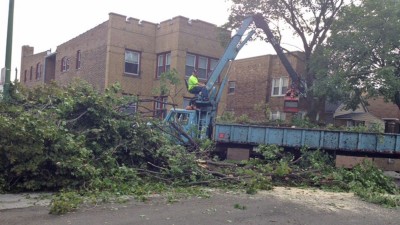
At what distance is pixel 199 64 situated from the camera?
2608cm

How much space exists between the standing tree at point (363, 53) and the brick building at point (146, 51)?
269 inches

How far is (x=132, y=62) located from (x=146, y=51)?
45.8 inches

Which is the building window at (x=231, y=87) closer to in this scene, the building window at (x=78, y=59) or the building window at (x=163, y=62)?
the building window at (x=163, y=62)

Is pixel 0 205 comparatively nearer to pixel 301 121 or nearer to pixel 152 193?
pixel 152 193

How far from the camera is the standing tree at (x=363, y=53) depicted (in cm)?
1745

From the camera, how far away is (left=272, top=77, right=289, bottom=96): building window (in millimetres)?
28844

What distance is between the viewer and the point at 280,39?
22.3m

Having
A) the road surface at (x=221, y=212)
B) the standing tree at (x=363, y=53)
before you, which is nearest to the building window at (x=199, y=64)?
the standing tree at (x=363, y=53)

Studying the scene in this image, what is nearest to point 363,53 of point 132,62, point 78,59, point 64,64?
point 132,62

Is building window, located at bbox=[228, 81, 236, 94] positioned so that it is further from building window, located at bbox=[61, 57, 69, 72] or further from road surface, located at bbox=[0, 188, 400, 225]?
road surface, located at bbox=[0, 188, 400, 225]

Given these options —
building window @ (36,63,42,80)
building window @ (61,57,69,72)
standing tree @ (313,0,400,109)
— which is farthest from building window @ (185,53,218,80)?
building window @ (36,63,42,80)

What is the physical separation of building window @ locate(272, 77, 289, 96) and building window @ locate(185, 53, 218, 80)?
17.5 ft

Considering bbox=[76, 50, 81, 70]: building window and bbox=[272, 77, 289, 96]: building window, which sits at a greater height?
bbox=[76, 50, 81, 70]: building window

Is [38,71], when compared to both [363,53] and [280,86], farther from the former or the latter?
[363,53]
